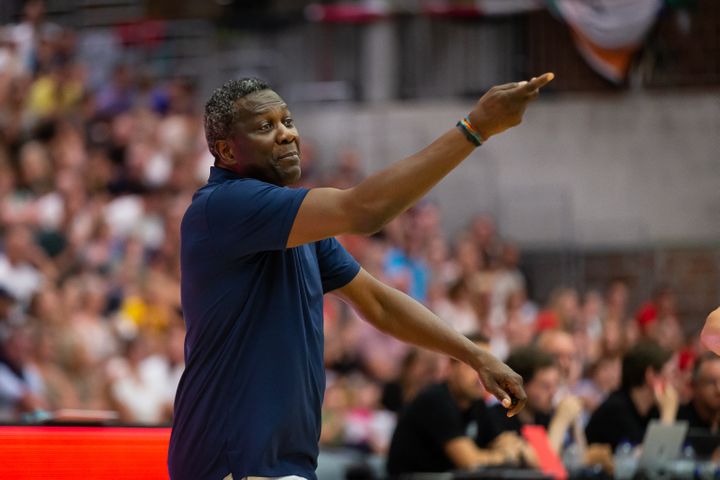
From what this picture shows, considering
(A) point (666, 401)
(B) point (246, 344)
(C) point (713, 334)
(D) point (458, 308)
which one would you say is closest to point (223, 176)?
(B) point (246, 344)

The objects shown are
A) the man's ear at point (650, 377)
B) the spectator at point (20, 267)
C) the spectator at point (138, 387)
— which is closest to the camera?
the man's ear at point (650, 377)

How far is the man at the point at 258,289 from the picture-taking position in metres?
4.07

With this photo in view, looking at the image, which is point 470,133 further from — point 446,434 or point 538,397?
point 538,397

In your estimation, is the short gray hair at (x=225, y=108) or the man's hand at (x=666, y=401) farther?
the man's hand at (x=666, y=401)

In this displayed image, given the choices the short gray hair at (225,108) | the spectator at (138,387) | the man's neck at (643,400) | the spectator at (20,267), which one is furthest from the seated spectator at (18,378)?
the short gray hair at (225,108)

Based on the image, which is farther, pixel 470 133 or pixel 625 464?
pixel 625 464

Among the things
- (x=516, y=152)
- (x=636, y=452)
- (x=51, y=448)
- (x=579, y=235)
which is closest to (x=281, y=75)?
(x=516, y=152)

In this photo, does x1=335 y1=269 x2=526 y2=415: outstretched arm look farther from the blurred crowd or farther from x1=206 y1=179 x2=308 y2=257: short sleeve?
the blurred crowd

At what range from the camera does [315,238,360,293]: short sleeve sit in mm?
4785

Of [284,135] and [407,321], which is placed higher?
[284,135]

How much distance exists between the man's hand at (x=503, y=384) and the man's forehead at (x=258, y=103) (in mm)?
1061

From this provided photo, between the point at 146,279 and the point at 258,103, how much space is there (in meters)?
8.38

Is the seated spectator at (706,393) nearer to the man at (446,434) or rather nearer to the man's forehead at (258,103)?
the man at (446,434)

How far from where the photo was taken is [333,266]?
15.8ft
